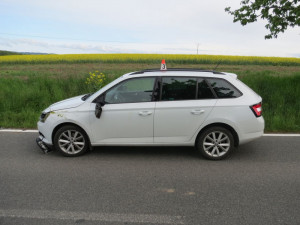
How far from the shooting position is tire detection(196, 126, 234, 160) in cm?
520

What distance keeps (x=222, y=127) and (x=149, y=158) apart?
4.74 feet

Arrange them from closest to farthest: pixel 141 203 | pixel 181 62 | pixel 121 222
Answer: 1. pixel 121 222
2. pixel 141 203
3. pixel 181 62

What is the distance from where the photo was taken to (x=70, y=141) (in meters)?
5.45

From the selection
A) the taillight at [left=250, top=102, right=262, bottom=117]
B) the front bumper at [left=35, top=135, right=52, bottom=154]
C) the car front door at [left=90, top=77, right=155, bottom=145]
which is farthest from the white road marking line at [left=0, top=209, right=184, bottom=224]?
the taillight at [left=250, top=102, right=262, bottom=117]

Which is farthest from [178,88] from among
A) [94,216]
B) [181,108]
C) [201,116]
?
[94,216]

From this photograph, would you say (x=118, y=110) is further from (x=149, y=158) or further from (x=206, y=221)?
(x=206, y=221)

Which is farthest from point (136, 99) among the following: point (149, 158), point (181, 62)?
point (181, 62)

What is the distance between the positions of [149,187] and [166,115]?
4.76 feet

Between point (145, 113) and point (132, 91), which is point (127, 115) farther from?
point (132, 91)

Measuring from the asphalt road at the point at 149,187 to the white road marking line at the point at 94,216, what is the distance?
11mm

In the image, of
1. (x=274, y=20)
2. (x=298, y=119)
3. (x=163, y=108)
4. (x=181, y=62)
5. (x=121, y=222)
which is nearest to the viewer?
(x=121, y=222)

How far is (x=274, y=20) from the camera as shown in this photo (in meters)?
10.5

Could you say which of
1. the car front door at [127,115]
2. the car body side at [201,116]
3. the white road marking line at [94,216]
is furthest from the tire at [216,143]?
the white road marking line at [94,216]

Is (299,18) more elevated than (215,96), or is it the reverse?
(299,18)
